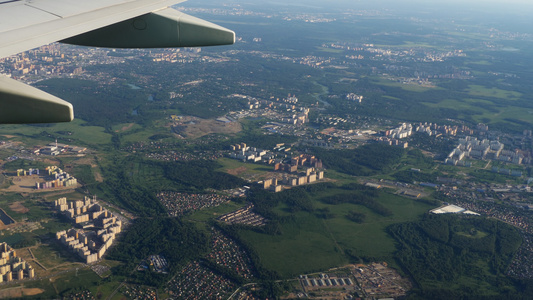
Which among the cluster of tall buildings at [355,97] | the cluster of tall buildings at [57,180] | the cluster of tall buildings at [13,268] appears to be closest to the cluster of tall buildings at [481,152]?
the cluster of tall buildings at [355,97]

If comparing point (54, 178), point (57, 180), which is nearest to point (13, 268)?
point (57, 180)

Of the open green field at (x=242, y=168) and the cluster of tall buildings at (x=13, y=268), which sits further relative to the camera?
the open green field at (x=242, y=168)

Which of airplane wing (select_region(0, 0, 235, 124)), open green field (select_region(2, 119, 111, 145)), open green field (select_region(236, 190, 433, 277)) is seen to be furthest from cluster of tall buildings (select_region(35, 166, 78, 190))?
airplane wing (select_region(0, 0, 235, 124))

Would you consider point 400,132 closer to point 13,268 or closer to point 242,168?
point 242,168

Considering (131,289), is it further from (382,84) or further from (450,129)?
(382,84)

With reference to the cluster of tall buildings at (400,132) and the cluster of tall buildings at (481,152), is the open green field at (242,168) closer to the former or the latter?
the cluster of tall buildings at (481,152)

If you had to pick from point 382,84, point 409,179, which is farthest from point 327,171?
point 382,84
